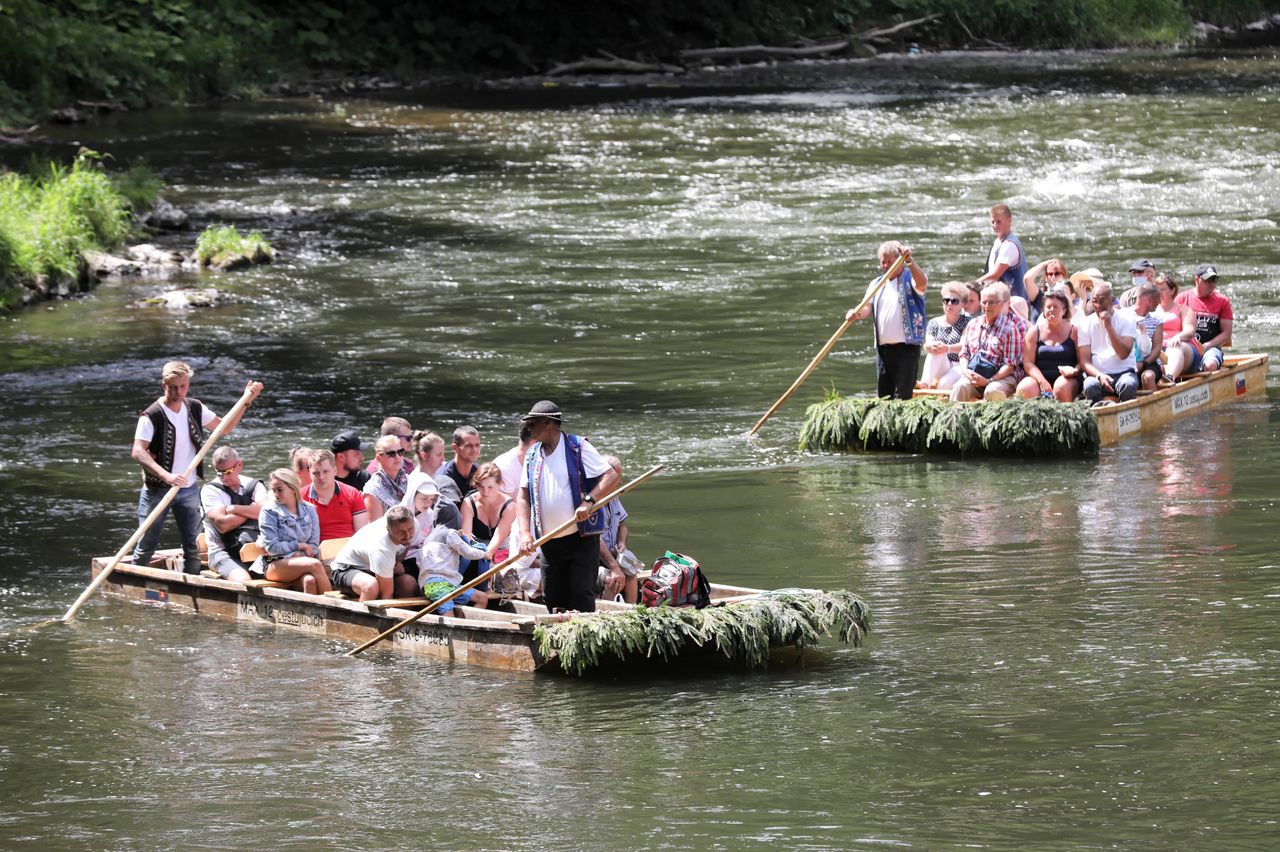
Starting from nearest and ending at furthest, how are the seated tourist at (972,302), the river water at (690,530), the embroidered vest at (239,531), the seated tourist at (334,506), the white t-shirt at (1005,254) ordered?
the river water at (690,530) → the seated tourist at (334,506) → the embroidered vest at (239,531) → the seated tourist at (972,302) → the white t-shirt at (1005,254)

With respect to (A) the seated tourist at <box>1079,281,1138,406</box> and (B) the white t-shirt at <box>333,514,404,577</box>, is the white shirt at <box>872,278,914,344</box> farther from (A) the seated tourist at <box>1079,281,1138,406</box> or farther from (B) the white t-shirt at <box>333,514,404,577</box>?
(B) the white t-shirt at <box>333,514,404,577</box>

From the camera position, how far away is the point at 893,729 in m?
10.5

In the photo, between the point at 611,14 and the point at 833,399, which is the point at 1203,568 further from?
the point at 611,14

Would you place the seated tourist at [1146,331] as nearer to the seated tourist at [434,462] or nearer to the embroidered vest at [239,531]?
the seated tourist at [434,462]

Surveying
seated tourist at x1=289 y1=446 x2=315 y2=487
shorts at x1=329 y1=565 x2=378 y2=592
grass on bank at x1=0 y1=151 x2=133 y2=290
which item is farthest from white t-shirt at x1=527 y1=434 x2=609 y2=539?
grass on bank at x1=0 y1=151 x2=133 y2=290

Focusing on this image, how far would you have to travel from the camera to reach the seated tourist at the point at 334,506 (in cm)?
1357

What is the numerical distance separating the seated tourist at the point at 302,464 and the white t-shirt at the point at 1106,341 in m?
7.39

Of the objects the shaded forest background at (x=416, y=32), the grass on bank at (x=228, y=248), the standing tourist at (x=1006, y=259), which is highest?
the shaded forest background at (x=416, y=32)

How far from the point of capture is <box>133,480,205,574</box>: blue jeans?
1395cm

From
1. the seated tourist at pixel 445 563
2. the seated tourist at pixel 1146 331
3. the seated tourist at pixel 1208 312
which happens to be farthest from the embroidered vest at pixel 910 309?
the seated tourist at pixel 445 563

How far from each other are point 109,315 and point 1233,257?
1442 centimetres

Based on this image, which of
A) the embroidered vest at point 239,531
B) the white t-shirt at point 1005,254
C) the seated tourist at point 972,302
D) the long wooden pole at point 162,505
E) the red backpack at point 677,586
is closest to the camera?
the red backpack at point 677,586

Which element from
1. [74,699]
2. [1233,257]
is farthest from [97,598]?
[1233,257]

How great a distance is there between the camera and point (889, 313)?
17.5 m
